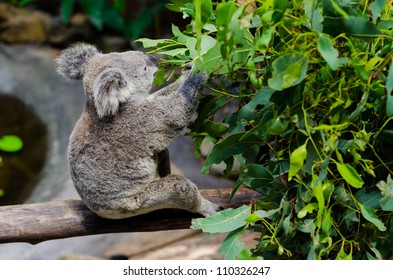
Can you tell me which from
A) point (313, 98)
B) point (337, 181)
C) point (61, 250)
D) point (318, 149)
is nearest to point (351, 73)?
point (313, 98)

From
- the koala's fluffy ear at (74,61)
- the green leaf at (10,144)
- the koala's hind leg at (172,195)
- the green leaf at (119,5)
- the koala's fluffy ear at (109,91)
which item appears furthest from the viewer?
the green leaf at (119,5)

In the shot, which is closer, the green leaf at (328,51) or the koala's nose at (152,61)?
the green leaf at (328,51)

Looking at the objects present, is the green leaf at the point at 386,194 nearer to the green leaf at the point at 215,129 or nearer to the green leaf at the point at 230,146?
the green leaf at the point at 230,146

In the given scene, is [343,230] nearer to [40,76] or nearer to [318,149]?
[318,149]

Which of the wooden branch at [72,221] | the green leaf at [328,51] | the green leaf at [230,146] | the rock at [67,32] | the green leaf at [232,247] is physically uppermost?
the green leaf at [328,51]

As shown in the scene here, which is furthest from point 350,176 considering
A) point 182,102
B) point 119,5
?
point 119,5

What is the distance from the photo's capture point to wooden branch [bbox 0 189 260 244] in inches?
87.6

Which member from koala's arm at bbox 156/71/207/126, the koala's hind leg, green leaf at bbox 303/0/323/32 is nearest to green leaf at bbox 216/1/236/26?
green leaf at bbox 303/0/323/32

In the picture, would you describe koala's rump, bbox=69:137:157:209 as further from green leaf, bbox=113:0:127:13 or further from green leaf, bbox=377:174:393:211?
green leaf, bbox=113:0:127:13

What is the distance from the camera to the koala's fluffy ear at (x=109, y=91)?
203 centimetres

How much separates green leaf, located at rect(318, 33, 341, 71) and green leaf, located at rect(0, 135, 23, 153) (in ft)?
13.1

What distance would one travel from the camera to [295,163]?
51.5 inches

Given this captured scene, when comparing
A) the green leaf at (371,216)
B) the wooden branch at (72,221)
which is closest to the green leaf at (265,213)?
the green leaf at (371,216)

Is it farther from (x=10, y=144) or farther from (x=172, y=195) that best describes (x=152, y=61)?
(x=10, y=144)
